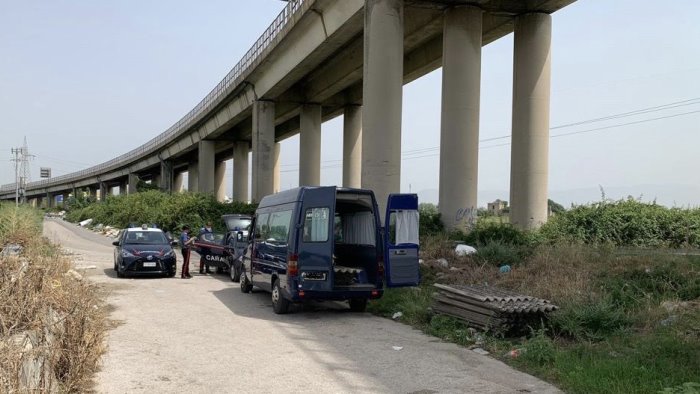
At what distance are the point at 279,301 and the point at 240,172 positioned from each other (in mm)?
47355

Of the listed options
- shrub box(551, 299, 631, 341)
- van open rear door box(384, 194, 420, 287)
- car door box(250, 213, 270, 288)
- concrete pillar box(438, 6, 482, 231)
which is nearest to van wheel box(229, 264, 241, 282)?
car door box(250, 213, 270, 288)

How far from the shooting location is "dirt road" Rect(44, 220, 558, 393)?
655 cm

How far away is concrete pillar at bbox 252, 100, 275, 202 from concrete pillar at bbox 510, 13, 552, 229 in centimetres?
1974

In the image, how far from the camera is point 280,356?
7.93 metres

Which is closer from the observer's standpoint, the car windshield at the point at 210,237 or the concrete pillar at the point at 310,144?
the car windshield at the point at 210,237

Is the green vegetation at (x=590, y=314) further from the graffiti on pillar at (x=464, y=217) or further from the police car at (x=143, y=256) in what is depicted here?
the police car at (x=143, y=256)

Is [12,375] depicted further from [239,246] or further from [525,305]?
[239,246]

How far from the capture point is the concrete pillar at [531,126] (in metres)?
23.7

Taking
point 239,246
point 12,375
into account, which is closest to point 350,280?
point 239,246

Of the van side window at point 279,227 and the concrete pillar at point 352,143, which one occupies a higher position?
the concrete pillar at point 352,143

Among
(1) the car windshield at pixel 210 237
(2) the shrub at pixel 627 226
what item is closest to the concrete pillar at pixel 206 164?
(1) the car windshield at pixel 210 237

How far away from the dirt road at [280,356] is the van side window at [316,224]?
61.9 inches

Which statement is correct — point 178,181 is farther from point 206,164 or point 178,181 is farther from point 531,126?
point 531,126

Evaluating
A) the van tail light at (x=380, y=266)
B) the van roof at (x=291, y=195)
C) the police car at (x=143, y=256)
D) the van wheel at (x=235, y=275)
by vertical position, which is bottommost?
the van wheel at (x=235, y=275)
